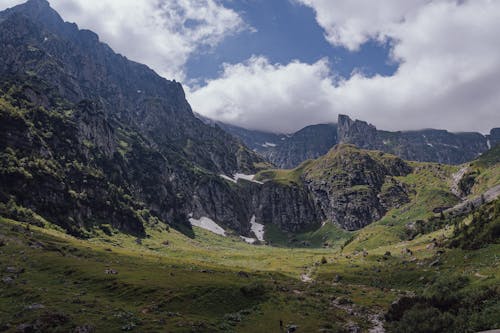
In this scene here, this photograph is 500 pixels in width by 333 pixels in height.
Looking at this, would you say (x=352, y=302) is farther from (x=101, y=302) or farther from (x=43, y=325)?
(x=43, y=325)

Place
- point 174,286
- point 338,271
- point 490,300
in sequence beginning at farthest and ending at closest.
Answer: point 338,271
point 174,286
point 490,300

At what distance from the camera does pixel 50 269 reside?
3627 inches

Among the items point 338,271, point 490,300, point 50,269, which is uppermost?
point 490,300

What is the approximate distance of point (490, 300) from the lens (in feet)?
146

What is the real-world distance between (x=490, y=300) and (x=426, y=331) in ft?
30.7

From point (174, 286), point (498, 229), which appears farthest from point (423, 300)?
point (498, 229)

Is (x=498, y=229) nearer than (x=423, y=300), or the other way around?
(x=423, y=300)

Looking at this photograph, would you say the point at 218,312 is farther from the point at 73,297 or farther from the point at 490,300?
the point at 490,300

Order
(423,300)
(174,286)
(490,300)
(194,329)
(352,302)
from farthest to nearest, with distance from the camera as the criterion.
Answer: (352,302) → (174,286) → (423,300) → (194,329) → (490,300)

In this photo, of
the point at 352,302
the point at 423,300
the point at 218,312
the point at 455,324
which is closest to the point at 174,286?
the point at 218,312

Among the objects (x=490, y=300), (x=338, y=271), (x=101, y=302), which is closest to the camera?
(x=490, y=300)

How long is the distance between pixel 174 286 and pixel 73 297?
1930 centimetres

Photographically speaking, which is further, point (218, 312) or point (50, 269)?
point (50, 269)

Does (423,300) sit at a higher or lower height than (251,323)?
higher
